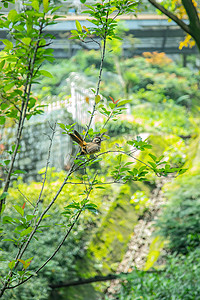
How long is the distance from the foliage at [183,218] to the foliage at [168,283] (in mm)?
318

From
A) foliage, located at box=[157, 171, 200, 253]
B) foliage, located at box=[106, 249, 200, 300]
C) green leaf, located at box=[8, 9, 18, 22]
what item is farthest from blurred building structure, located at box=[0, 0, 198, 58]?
green leaf, located at box=[8, 9, 18, 22]

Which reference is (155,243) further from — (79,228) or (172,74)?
(172,74)

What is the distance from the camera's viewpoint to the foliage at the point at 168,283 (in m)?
2.85

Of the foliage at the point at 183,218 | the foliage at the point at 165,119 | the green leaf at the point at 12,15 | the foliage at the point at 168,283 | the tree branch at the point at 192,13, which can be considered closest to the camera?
the green leaf at the point at 12,15

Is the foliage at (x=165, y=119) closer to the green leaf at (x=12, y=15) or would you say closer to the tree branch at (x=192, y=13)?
the tree branch at (x=192, y=13)

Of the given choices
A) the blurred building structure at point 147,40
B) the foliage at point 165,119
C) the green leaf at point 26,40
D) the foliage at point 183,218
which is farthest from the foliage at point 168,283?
the blurred building structure at point 147,40

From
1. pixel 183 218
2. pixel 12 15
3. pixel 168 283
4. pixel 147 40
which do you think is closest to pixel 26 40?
pixel 12 15

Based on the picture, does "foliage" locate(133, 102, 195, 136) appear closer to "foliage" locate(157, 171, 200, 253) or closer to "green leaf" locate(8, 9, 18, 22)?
"foliage" locate(157, 171, 200, 253)

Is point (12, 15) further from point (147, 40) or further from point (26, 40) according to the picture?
point (147, 40)

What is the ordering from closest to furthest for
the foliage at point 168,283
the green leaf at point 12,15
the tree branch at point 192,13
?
the green leaf at point 12,15 < the tree branch at point 192,13 < the foliage at point 168,283

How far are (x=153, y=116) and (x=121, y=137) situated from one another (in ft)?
7.48

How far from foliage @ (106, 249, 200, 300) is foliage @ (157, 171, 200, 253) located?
318 mm

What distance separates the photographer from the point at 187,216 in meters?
3.96

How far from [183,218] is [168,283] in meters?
1.10
